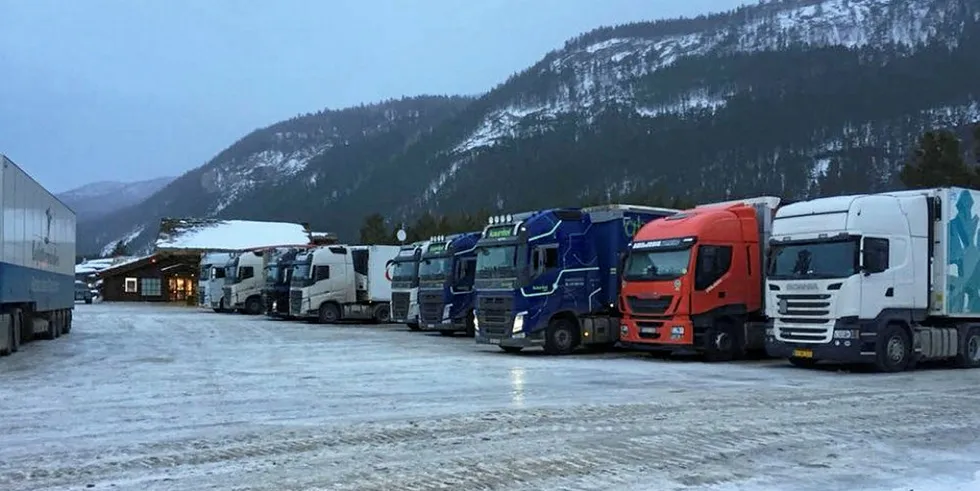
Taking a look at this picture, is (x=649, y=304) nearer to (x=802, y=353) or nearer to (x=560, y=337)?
(x=560, y=337)

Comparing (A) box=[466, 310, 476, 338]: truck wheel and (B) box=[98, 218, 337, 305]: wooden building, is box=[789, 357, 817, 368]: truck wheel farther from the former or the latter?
(B) box=[98, 218, 337, 305]: wooden building

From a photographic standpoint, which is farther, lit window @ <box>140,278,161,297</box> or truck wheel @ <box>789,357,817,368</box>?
lit window @ <box>140,278,161,297</box>

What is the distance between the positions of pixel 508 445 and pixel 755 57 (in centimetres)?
15112

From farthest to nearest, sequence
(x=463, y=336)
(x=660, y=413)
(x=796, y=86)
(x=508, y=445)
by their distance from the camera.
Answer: (x=796, y=86) → (x=463, y=336) → (x=660, y=413) → (x=508, y=445)

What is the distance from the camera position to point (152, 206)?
575ft

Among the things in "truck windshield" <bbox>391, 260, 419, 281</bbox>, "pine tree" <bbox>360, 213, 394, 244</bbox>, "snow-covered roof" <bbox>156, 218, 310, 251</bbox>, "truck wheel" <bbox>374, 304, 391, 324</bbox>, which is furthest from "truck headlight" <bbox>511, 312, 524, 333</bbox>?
"pine tree" <bbox>360, 213, 394, 244</bbox>

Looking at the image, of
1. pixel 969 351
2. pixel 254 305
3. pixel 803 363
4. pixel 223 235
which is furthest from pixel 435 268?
pixel 223 235

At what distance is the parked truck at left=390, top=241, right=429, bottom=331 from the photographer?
93.4ft

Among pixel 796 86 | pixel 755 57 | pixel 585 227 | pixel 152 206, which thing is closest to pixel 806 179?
pixel 796 86

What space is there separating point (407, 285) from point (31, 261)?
1165 centimetres

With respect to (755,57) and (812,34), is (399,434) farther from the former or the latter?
(812,34)

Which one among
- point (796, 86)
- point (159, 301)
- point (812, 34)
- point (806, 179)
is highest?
point (812, 34)

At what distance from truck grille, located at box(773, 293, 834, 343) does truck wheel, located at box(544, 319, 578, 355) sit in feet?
16.4

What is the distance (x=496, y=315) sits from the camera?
1966 centimetres
